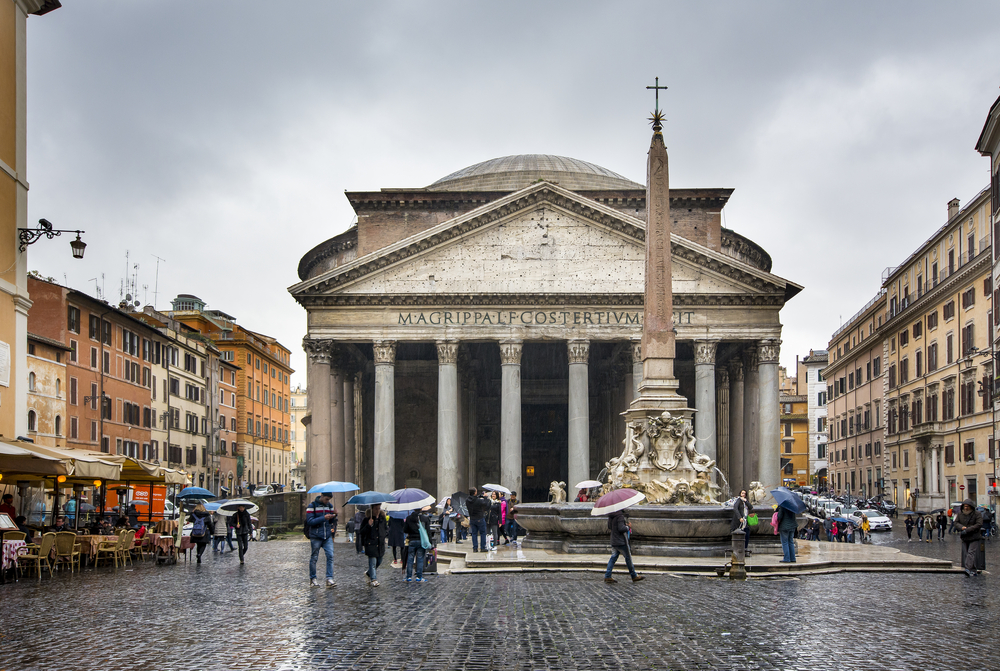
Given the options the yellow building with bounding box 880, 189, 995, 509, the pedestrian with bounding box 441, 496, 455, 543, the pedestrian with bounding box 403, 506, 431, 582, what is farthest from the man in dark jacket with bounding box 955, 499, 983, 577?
the yellow building with bounding box 880, 189, 995, 509

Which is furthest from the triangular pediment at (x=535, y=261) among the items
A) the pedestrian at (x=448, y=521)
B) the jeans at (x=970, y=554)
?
the jeans at (x=970, y=554)

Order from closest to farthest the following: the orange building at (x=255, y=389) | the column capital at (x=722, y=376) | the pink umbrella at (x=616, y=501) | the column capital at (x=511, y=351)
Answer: the pink umbrella at (x=616, y=501) → the column capital at (x=511, y=351) → the column capital at (x=722, y=376) → the orange building at (x=255, y=389)

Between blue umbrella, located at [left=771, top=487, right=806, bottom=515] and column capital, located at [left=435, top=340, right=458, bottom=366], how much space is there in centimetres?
1919

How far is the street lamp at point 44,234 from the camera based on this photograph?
18.6 m

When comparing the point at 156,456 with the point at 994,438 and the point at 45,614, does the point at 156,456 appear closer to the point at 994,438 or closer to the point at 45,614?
the point at 994,438

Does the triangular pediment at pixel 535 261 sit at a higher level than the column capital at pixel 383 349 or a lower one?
higher

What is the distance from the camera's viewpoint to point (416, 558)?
1473 cm

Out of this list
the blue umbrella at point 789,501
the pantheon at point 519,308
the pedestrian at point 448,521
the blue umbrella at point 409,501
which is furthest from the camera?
the pantheon at point 519,308

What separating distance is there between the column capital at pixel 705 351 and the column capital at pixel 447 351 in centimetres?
806

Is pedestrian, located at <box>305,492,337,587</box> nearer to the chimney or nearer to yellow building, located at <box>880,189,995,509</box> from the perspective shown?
yellow building, located at <box>880,189,995,509</box>

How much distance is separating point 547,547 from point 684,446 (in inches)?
124

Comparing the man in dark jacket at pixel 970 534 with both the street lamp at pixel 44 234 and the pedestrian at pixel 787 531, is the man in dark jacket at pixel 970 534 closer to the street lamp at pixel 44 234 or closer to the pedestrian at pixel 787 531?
the pedestrian at pixel 787 531

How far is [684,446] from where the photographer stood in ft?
58.1

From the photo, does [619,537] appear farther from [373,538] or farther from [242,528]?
[242,528]
